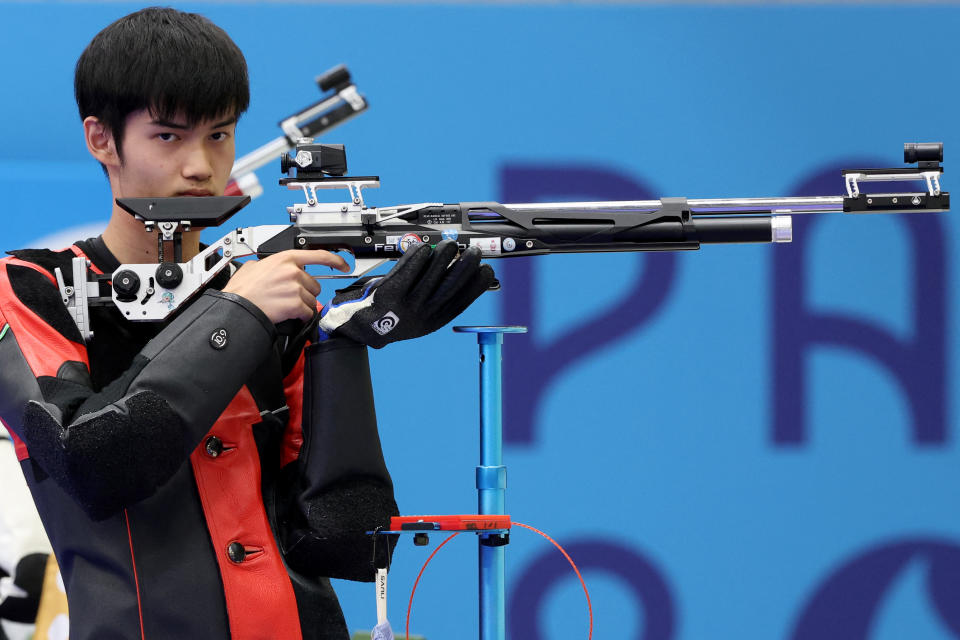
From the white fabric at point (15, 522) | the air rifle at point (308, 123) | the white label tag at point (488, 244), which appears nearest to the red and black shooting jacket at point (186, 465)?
the white label tag at point (488, 244)

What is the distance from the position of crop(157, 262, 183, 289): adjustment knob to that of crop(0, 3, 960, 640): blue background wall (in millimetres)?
927

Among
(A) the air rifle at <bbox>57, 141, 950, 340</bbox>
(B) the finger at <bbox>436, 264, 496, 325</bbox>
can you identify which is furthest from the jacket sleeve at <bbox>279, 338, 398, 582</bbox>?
(A) the air rifle at <bbox>57, 141, 950, 340</bbox>

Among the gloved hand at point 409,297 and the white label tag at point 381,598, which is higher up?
the gloved hand at point 409,297

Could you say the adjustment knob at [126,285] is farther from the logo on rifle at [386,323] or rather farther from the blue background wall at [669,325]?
the blue background wall at [669,325]

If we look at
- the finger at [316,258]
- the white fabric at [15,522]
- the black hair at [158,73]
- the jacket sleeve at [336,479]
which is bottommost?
the white fabric at [15,522]

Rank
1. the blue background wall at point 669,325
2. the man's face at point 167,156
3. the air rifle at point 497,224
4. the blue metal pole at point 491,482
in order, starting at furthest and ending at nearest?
1. the blue background wall at point 669,325
2. the air rifle at point 497,224
3. the man's face at point 167,156
4. the blue metal pole at point 491,482

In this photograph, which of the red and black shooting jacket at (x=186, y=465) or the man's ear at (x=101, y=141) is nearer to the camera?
the red and black shooting jacket at (x=186, y=465)

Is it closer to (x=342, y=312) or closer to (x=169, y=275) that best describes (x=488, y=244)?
(x=342, y=312)

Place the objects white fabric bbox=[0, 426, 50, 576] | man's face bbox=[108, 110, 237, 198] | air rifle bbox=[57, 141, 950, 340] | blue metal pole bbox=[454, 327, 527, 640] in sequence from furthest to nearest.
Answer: white fabric bbox=[0, 426, 50, 576]
air rifle bbox=[57, 141, 950, 340]
man's face bbox=[108, 110, 237, 198]
blue metal pole bbox=[454, 327, 527, 640]

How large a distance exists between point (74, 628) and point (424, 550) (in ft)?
3.63

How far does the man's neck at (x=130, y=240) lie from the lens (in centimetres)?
118

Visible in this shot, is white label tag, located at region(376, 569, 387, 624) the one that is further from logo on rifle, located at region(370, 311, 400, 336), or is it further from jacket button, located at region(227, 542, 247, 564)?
logo on rifle, located at region(370, 311, 400, 336)

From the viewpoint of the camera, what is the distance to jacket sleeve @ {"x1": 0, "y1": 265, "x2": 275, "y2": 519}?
36.1 inches

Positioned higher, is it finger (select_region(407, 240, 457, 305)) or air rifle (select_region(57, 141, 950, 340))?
air rifle (select_region(57, 141, 950, 340))
